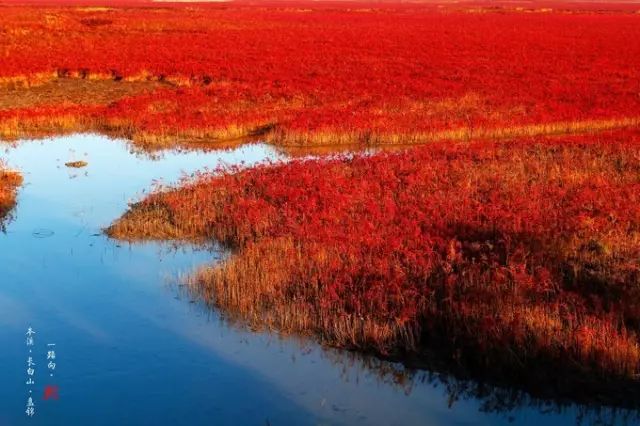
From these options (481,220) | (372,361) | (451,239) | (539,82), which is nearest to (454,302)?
(372,361)

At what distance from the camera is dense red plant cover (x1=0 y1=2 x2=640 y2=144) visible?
21.5 metres

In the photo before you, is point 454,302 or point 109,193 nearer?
point 454,302

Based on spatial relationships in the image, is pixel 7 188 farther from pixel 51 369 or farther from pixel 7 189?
pixel 51 369

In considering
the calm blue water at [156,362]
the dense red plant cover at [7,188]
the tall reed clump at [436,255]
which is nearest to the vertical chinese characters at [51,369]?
the calm blue water at [156,362]

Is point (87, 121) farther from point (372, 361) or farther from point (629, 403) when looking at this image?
point (629, 403)

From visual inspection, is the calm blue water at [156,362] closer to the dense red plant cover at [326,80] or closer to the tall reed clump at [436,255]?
the tall reed clump at [436,255]

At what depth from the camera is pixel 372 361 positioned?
7.96m

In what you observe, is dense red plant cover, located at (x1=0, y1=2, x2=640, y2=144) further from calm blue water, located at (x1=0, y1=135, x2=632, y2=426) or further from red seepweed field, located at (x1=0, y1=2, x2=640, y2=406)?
calm blue water, located at (x1=0, y1=135, x2=632, y2=426)

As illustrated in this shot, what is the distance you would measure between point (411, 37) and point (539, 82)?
26129mm

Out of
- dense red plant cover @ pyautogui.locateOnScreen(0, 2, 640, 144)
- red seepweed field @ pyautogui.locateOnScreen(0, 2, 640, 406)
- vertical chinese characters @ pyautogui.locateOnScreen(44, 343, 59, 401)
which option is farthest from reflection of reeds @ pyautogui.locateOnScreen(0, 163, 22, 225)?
vertical chinese characters @ pyautogui.locateOnScreen(44, 343, 59, 401)

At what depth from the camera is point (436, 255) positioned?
10016mm

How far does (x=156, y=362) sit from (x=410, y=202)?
6.02 meters

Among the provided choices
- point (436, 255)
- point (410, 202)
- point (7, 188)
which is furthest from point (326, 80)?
point (436, 255)

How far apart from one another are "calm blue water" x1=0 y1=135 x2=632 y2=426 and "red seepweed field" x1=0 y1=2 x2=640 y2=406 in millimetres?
533
